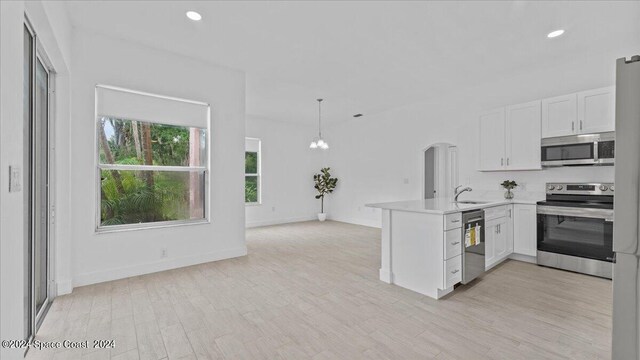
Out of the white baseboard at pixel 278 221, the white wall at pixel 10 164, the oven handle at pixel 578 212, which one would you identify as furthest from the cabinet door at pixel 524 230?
the white baseboard at pixel 278 221

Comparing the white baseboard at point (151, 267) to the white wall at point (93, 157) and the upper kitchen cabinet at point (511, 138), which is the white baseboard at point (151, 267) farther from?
the upper kitchen cabinet at point (511, 138)

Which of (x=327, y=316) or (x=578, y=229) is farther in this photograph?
(x=578, y=229)

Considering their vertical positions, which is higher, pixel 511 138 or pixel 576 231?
pixel 511 138

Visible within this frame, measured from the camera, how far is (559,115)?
3.91 meters

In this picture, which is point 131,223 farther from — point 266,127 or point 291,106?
point 266,127

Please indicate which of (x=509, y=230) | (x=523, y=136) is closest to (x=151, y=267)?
(x=509, y=230)

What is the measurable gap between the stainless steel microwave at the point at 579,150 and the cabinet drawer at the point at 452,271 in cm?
226

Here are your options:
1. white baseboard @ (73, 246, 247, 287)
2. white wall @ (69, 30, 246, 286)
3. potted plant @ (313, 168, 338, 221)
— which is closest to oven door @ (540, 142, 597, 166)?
white wall @ (69, 30, 246, 286)

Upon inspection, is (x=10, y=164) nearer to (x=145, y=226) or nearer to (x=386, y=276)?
(x=145, y=226)

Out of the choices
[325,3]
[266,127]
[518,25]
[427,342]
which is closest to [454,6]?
[518,25]

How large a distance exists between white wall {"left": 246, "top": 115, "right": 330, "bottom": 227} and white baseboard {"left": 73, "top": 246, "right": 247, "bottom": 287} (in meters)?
3.10

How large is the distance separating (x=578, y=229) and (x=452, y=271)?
2.00 meters

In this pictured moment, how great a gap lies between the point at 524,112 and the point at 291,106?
172 inches

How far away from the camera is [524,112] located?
4.21 meters
